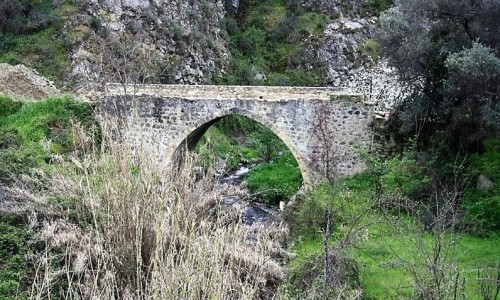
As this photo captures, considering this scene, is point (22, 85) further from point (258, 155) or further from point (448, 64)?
point (448, 64)

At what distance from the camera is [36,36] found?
88.2 feet

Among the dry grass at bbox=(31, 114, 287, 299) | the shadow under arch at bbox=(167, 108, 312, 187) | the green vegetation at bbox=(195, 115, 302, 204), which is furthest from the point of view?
the green vegetation at bbox=(195, 115, 302, 204)

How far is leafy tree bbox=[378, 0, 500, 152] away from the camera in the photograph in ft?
41.8

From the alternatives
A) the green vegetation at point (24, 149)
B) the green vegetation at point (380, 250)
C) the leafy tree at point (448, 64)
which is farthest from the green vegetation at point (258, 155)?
the leafy tree at point (448, 64)

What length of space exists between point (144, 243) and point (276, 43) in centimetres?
3088

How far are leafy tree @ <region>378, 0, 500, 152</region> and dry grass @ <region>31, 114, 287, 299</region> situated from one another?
710 centimetres

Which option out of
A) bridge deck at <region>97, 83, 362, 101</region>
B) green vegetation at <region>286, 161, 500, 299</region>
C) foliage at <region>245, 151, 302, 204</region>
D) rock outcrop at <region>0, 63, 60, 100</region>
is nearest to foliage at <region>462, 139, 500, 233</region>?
green vegetation at <region>286, 161, 500, 299</region>

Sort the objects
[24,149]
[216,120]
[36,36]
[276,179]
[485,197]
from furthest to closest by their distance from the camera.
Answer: [36,36], [276,179], [216,120], [24,149], [485,197]

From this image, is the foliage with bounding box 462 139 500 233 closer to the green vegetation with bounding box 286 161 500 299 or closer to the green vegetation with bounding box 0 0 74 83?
the green vegetation with bounding box 286 161 500 299

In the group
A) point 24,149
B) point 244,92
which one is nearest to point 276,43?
point 244,92

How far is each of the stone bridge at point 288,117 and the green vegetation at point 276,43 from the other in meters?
15.3

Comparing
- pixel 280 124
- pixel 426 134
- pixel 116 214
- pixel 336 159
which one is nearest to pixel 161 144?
pixel 280 124

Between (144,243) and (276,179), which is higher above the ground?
(144,243)

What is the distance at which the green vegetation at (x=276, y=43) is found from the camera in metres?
34.8
